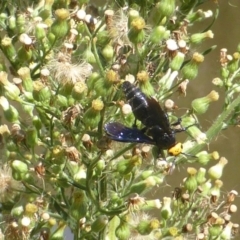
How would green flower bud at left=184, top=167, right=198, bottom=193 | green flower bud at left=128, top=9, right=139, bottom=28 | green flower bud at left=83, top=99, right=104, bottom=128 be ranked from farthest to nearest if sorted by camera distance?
green flower bud at left=184, top=167, right=198, bottom=193 → green flower bud at left=128, top=9, right=139, bottom=28 → green flower bud at left=83, top=99, right=104, bottom=128

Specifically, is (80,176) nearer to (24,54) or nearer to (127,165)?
(127,165)

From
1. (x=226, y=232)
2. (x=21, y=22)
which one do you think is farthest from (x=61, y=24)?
(x=226, y=232)

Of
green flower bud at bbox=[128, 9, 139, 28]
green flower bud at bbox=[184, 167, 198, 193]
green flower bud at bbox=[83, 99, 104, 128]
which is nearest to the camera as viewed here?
green flower bud at bbox=[83, 99, 104, 128]

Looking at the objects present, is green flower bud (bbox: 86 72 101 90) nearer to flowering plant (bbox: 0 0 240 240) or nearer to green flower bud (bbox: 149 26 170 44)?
flowering plant (bbox: 0 0 240 240)

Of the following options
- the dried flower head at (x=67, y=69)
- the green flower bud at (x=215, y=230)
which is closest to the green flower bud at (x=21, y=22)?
the dried flower head at (x=67, y=69)

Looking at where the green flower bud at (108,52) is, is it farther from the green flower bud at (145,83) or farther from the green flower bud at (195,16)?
the green flower bud at (195,16)

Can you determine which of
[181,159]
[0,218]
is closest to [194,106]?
[181,159]

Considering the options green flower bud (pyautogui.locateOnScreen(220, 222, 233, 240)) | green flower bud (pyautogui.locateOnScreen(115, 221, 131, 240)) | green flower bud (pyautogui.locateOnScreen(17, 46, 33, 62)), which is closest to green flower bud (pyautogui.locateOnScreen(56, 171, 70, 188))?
green flower bud (pyautogui.locateOnScreen(115, 221, 131, 240))

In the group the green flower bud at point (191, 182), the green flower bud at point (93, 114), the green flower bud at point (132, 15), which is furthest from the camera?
the green flower bud at point (191, 182)

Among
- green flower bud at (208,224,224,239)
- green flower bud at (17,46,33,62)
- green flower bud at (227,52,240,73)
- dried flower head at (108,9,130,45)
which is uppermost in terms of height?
dried flower head at (108,9,130,45)
